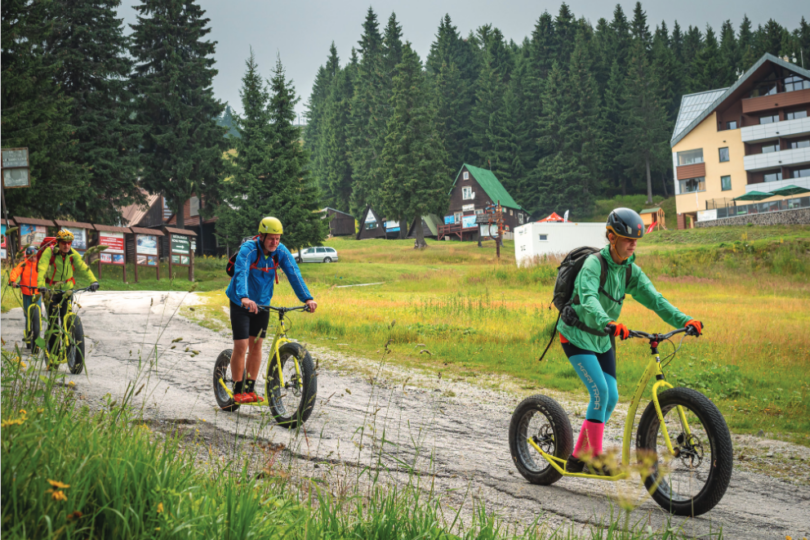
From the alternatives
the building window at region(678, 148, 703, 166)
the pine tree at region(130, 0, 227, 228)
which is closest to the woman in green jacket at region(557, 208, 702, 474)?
the pine tree at region(130, 0, 227, 228)

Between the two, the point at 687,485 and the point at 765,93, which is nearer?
the point at 687,485

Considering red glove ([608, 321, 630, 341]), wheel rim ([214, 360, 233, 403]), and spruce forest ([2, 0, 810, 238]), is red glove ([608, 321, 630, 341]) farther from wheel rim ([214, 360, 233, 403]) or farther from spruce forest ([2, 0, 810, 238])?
spruce forest ([2, 0, 810, 238])

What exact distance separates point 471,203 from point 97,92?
1791 inches

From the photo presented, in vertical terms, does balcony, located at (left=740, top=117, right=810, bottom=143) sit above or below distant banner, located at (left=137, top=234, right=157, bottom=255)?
above

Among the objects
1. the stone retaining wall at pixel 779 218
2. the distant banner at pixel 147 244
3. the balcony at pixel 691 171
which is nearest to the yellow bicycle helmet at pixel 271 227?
the distant banner at pixel 147 244

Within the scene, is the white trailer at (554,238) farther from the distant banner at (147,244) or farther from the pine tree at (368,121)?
the pine tree at (368,121)

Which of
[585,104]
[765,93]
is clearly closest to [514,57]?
[585,104]

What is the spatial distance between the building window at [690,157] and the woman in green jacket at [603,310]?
2312 inches

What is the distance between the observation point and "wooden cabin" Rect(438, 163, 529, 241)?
69.8 meters

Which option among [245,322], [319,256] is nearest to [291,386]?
[245,322]

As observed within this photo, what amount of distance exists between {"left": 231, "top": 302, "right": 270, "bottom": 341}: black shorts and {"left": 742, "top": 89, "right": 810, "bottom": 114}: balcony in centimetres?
5687

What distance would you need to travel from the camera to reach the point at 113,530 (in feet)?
8.66

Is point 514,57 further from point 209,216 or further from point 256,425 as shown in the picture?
point 256,425

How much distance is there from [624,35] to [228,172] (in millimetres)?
74270
